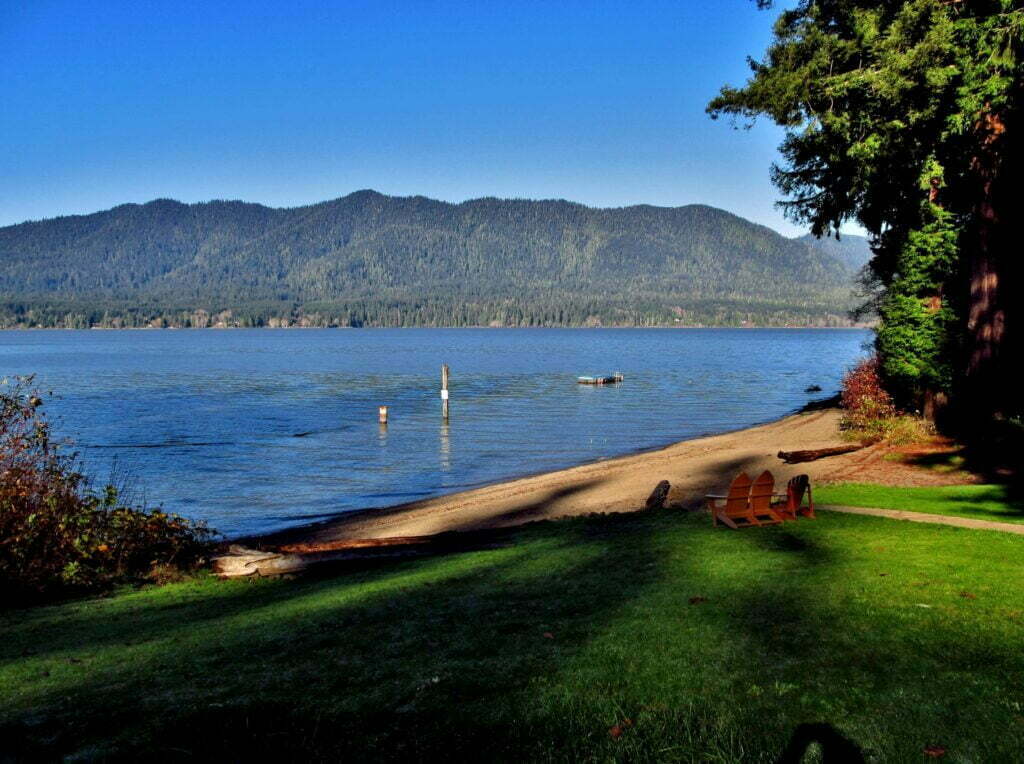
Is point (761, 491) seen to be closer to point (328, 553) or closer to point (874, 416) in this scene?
point (328, 553)

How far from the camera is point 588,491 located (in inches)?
940

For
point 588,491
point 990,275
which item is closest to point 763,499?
point 588,491

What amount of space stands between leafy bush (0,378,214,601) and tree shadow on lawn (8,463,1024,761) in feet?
4.93

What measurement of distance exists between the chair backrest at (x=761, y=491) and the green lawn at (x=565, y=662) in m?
1.88

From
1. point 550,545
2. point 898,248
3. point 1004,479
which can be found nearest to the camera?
point 550,545

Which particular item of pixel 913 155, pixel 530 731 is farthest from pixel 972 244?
pixel 530 731

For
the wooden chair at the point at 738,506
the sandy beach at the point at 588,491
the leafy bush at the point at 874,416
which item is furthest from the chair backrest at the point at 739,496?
the leafy bush at the point at 874,416

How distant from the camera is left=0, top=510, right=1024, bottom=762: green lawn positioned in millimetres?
5434

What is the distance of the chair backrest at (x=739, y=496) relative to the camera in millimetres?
12713

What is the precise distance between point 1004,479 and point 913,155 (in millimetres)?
9857

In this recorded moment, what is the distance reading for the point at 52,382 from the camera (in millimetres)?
81562

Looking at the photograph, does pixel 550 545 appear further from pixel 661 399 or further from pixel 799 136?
pixel 661 399

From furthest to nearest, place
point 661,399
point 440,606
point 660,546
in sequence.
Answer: point 661,399 → point 660,546 → point 440,606

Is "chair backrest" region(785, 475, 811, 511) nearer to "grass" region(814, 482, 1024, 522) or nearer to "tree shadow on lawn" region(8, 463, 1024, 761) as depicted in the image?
"grass" region(814, 482, 1024, 522)
